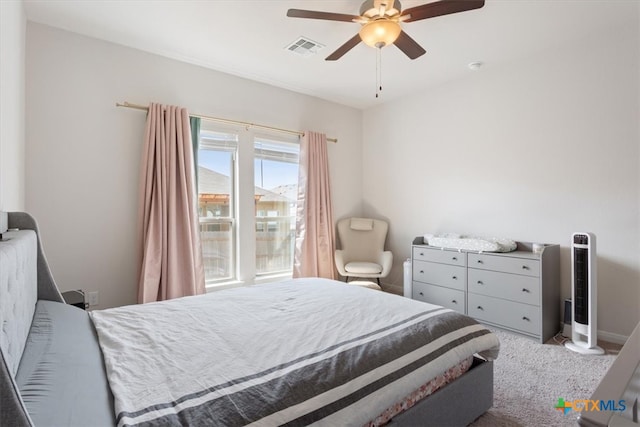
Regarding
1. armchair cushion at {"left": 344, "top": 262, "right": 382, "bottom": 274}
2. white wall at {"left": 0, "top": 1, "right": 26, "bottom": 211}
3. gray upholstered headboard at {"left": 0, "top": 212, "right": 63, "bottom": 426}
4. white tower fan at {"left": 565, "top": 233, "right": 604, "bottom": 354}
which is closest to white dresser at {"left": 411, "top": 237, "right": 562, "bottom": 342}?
white tower fan at {"left": 565, "top": 233, "right": 604, "bottom": 354}

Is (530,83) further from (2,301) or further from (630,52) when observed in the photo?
(2,301)

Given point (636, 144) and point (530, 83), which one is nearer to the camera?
point (636, 144)

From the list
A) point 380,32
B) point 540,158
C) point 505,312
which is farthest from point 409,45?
point 505,312

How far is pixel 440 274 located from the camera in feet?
11.2

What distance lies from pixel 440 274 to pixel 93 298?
3359 mm

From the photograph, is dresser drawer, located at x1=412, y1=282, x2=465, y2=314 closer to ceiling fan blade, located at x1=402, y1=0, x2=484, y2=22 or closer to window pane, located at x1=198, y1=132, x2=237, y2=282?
window pane, located at x1=198, y1=132, x2=237, y2=282

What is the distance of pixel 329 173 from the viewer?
172 inches

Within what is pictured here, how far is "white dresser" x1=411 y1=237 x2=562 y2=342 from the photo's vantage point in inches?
108

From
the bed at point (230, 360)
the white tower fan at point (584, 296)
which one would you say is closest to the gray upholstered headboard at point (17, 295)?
the bed at point (230, 360)

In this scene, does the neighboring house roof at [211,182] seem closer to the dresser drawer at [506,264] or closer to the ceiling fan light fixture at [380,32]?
the ceiling fan light fixture at [380,32]

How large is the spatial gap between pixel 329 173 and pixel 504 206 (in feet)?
7.07

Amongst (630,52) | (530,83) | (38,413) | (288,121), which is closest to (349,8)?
(288,121)

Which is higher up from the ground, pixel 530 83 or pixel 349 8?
pixel 349 8

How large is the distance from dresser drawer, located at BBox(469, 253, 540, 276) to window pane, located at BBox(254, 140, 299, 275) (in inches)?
86.8
